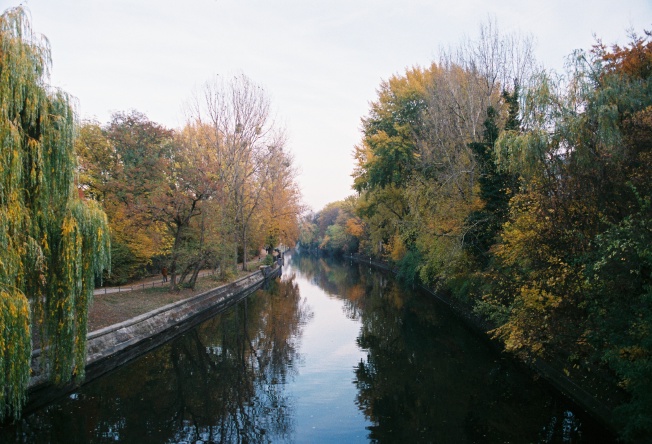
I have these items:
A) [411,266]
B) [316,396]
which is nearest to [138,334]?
[316,396]

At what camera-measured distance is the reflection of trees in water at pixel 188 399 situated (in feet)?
31.6

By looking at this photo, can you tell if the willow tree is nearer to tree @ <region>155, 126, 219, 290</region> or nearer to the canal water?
the canal water

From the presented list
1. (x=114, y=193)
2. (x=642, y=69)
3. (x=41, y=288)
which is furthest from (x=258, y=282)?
(x=642, y=69)

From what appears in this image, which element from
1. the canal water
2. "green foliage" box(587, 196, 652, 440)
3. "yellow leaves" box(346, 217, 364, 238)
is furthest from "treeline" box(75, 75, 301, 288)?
"yellow leaves" box(346, 217, 364, 238)

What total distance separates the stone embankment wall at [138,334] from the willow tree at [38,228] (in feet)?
3.62

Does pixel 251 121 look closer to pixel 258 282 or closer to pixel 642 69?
pixel 258 282

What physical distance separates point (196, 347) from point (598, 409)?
13.8 meters

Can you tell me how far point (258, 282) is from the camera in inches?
1533

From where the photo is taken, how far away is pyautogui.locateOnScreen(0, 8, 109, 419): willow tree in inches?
320

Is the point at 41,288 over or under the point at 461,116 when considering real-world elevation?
under

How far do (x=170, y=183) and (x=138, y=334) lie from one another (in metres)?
9.76

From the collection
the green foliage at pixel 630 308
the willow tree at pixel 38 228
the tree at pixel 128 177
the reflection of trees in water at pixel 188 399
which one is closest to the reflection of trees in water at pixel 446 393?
the green foliage at pixel 630 308

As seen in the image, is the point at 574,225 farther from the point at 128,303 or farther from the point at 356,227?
the point at 356,227

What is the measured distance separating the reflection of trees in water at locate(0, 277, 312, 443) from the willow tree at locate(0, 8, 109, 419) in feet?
3.96
